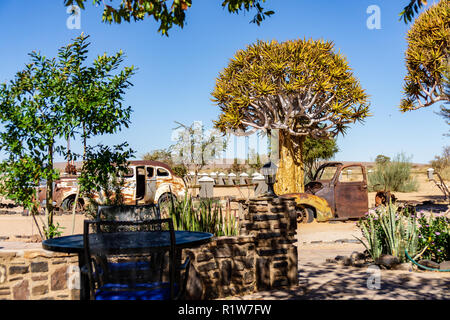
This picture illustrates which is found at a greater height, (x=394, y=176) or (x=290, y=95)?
(x=290, y=95)

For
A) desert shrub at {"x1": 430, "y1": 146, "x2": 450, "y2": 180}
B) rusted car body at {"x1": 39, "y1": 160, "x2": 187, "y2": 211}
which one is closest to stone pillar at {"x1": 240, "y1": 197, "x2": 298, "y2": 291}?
rusted car body at {"x1": 39, "y1": 160, "x2": 187, "y2": 211}

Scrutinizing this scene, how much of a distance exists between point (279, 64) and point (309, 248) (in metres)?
9.42

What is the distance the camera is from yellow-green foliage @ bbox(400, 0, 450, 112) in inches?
666

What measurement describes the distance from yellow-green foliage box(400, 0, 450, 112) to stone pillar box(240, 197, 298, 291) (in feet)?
46.3

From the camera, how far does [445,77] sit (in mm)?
16844

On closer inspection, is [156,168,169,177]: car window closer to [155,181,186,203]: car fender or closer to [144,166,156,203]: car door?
[144,166,156,203]: car door

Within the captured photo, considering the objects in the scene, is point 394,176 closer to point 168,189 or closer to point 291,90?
point 291,90

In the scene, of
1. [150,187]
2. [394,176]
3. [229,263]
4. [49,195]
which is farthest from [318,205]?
[394,176]

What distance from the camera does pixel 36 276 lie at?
4441 mm

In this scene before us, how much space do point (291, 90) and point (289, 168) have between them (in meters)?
3.07

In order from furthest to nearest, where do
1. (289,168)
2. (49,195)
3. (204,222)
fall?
(289,168)
(49,195)
(204,222)

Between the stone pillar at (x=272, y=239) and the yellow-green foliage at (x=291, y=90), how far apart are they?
39.2 ft
